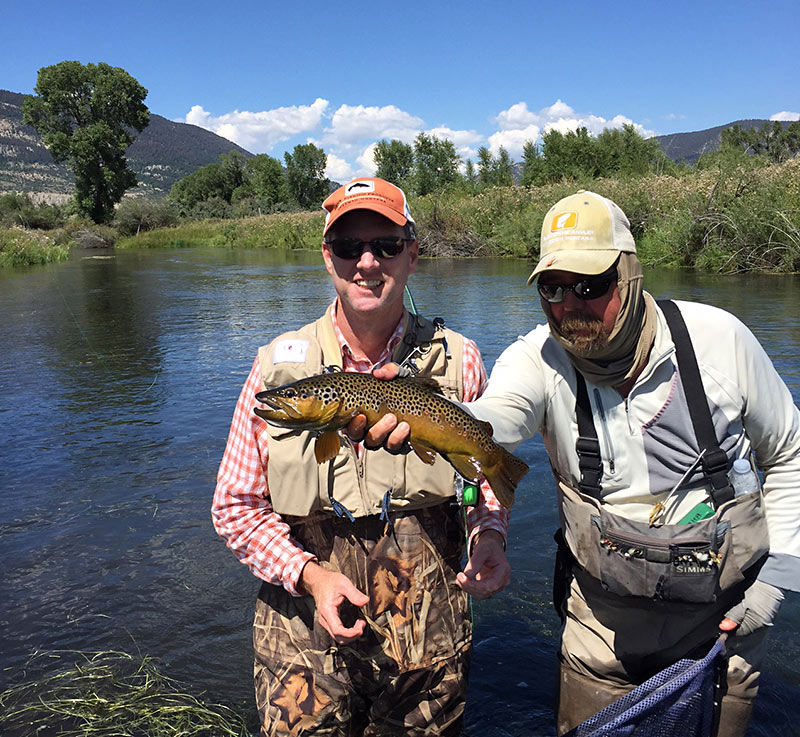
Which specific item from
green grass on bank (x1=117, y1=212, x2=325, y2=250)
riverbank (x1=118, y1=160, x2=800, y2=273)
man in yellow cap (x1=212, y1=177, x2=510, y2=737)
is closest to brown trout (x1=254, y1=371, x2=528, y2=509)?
man in yellow cap (x1=212, y1=177, x2=510, y2=737)

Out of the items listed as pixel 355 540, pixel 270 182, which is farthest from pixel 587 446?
pixel 270 182

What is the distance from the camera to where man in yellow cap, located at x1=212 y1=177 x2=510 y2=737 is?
2.65 m

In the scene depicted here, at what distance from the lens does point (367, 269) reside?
269 cm

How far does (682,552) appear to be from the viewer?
2475mm

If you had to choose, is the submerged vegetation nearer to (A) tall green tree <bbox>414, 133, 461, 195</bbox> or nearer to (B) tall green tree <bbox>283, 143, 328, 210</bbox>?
(A) tall green tree <bbox>414, 133, 461, 195</bbox>

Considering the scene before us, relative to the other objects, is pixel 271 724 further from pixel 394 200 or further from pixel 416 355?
pixel 394 200

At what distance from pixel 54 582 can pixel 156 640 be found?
3.80 feet

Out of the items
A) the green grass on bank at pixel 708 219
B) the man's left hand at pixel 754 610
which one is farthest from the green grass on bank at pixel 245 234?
the man's left hand at pixel 754 610

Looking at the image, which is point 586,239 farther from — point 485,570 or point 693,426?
point 485,570

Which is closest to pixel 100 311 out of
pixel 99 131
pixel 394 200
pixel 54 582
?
pixel 54 582

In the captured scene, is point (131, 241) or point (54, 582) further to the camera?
point (131, 241)

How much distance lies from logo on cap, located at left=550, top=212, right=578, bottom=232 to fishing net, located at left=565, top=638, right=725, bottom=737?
1.58 m

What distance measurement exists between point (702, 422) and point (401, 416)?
1.11 metres

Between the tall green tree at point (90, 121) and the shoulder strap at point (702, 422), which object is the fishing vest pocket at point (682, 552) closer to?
the shoulder strap at point (702, 422)
